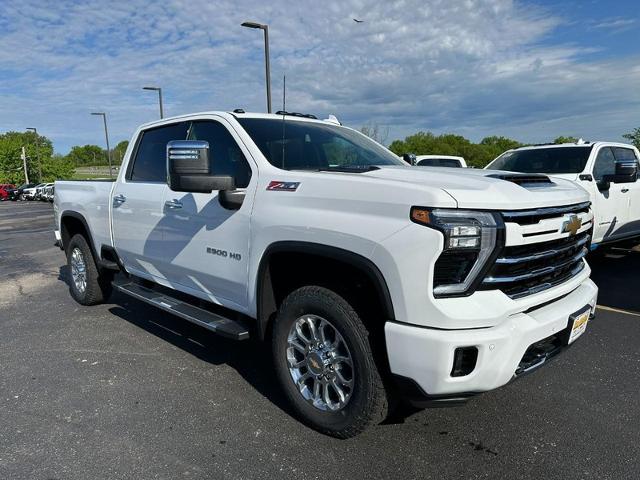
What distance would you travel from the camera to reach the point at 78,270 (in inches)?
236

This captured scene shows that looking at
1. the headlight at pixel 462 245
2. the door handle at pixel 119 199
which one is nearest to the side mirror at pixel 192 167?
the headlight at pixel 462 245

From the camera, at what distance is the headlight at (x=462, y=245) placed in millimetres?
2377

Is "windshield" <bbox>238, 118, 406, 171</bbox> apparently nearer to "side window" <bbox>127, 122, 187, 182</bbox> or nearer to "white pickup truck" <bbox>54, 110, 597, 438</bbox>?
"white pickup truck" <bbox>54, 110, 597, 438</bbox>

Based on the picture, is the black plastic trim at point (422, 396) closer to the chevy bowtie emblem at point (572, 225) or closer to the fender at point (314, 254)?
the fender at point (314, 254)

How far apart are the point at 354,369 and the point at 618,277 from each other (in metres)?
5.83

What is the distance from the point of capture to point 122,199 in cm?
479

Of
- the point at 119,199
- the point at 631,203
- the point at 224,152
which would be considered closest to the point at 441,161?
the point at 631,203

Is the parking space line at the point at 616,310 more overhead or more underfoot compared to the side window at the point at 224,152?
more underfoot

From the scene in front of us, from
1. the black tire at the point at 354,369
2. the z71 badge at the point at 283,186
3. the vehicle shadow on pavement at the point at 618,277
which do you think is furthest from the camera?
the vehicle shadow on pavement at the point at 618,277

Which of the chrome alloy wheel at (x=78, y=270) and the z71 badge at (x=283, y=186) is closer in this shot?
the z71 badge at (x=283, y=186)

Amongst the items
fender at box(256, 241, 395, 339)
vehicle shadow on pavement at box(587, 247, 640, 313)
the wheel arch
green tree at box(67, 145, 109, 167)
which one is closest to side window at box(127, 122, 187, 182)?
the wheel arch

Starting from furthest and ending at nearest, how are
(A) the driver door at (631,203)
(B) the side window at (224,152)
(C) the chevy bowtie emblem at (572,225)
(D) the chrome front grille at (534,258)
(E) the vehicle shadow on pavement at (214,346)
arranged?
(A) the driver door at (631,203), (E) the vehicle shadow on pavement at (214,346), (B) the side window at (224,152), (C) the chevy bowtie emblem at (572,225), (D) the chrome front grille at (534,258)

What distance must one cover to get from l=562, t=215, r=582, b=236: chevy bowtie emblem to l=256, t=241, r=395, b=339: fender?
3.67 feet

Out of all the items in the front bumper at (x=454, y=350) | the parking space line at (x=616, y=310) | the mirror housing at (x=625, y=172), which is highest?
the mirror housing at (x=625, y=172)
